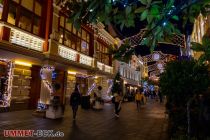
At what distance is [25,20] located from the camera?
1570 cm

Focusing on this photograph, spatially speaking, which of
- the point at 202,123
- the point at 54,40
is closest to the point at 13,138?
the point at 202,123

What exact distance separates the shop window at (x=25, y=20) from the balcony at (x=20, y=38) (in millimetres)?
754

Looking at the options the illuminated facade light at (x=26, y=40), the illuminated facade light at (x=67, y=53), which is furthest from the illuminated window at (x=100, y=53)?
the illuminated facade light at (x=26, y=40)

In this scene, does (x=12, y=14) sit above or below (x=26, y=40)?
above

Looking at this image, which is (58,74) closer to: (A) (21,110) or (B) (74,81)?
(B) (74,81)

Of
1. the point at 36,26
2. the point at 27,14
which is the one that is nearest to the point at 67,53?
the point at 36,26

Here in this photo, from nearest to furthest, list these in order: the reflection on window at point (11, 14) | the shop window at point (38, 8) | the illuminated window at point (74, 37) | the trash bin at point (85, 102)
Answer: the reflection on window at point (11, 14) < the shop window at point (38, 8) < the trash bin at point (85, 102) < the illuminated window at point (74, 37)

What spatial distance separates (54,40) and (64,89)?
514cm

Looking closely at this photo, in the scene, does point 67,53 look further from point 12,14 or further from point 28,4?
point 12,14

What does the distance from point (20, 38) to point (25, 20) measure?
1921 millimetres

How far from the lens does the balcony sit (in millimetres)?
13180

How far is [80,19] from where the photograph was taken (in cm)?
313

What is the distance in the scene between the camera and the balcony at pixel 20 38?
13.2m

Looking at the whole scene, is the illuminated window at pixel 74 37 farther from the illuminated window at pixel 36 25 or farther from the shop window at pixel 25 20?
the shop window at pixel 25 20
